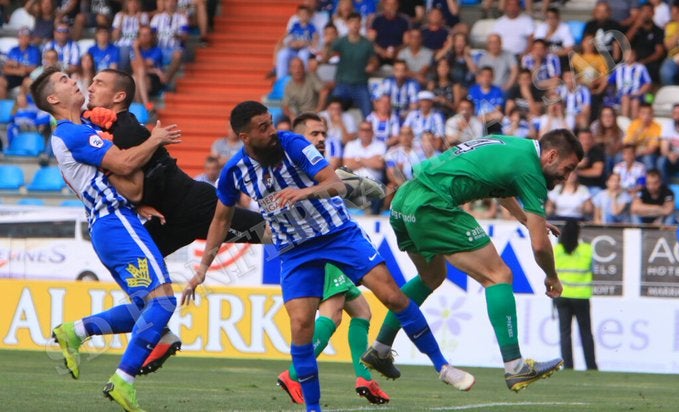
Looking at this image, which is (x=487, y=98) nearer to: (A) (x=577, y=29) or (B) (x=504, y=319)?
(A) (x=577, y=29)

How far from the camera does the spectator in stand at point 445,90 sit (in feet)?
66.0

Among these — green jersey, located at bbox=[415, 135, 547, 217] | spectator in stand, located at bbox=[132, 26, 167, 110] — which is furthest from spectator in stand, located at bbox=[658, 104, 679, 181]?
green jersey, located at bbox=[415, 135, 547, 217]

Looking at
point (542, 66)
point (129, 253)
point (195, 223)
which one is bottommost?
point (542, 66)

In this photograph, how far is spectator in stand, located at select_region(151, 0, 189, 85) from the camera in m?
23.8

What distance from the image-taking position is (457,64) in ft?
69.2

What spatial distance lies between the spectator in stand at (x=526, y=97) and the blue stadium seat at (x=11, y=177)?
8.30 meters

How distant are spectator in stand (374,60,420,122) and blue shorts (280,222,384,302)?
11.7 m

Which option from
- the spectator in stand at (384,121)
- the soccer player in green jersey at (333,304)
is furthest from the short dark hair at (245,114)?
the spectator in stand at (384,121)

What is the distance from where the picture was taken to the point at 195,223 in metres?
10.2

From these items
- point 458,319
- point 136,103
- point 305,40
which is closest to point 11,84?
point 136,103

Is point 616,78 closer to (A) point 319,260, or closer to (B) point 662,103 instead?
(B) point 662,103

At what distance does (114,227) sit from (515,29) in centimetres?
1325

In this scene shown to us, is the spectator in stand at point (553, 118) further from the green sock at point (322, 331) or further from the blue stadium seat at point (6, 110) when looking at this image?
the blue stadium seat at point (6, 110)

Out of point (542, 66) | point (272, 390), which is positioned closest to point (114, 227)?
point (272, 390)
